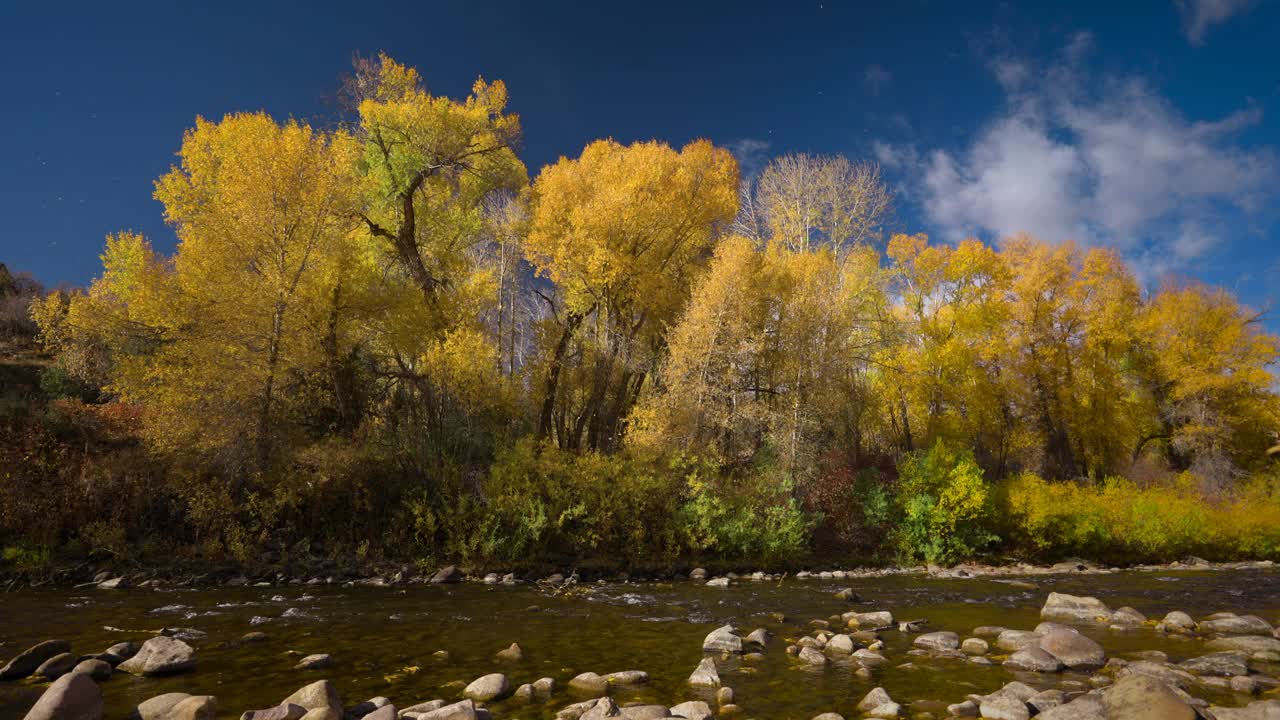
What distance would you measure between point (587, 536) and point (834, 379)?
12.0m

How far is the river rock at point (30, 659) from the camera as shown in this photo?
686cm

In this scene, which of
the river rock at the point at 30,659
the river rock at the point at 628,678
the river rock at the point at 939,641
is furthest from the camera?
the river rock at the point at 939,641

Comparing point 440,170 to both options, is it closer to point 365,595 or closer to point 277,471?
point 277,471

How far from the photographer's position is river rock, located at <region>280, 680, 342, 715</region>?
5.77 meters

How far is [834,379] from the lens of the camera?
84.9 ft

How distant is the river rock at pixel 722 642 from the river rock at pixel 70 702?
Answer: 6.72 meters

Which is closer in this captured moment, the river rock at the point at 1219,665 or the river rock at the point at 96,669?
the river rock at the point at 96,669

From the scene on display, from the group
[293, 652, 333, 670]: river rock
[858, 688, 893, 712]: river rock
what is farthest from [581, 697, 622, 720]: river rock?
[293, 652, 333, 670]: river rock

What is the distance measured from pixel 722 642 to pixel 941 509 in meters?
18.3

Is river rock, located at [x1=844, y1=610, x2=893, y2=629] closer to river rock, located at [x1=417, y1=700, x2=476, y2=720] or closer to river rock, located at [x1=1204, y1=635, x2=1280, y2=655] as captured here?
river rock, located at [x1=1204, y1=635, x2=1280, y2=655]

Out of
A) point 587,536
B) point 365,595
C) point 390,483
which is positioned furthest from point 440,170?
point 365,595

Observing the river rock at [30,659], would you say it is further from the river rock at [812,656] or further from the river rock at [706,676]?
the river rock at [812,656]

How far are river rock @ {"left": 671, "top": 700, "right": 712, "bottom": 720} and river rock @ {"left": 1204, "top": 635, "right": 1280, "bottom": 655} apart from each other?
8078mm

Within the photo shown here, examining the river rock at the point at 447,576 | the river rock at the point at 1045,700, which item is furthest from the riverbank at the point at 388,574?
the river rock at the point at 1045,700
